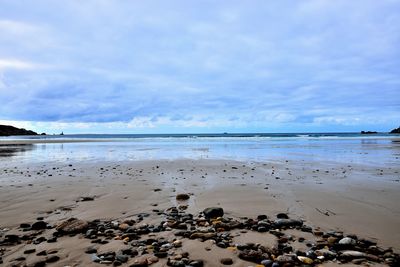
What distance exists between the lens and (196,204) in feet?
24.5

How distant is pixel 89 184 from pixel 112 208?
3.76m

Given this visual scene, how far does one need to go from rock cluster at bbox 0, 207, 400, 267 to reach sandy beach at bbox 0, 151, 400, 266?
0.18 ft

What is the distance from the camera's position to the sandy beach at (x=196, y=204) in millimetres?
4625

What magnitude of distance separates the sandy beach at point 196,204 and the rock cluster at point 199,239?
56 millimetres

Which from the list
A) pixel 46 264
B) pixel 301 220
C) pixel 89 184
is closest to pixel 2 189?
pixel 89 184

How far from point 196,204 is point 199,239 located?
2.51 meters

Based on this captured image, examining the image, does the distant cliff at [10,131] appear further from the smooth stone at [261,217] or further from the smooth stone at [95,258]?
the smooth stone at [261,217]

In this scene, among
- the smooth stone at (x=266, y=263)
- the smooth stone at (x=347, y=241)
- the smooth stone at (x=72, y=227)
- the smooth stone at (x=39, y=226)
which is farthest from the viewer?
the smooth stone at (x=39, y=226)

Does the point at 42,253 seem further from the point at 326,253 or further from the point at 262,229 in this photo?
the point at 326,253

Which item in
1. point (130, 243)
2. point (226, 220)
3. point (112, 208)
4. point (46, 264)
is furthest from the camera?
point (112, 208)

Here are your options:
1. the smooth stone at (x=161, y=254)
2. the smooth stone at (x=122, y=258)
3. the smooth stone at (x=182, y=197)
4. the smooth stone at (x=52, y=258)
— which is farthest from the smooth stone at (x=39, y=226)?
the smooth stone at (x=182, y=197)

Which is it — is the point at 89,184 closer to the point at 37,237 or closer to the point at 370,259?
Result: the point at 37,237

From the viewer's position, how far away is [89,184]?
10359 millimetres

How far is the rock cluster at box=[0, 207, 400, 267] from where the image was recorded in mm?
4129
